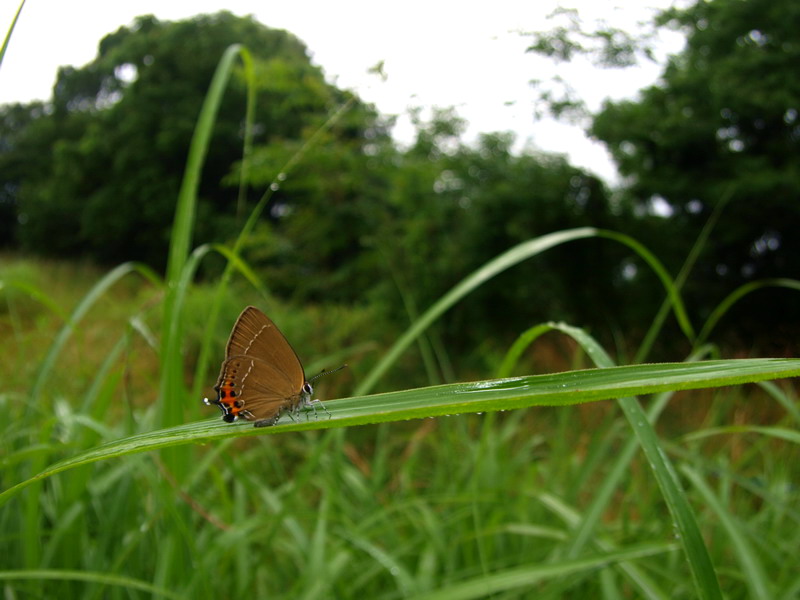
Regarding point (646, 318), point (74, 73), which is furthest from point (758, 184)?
point (74, 73)

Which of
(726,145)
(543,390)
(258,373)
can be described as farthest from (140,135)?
(543,390)

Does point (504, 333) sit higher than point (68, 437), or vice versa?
point (68, 437)

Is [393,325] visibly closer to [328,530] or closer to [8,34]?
[328,530]

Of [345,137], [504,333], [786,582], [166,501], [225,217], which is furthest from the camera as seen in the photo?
[225,217]

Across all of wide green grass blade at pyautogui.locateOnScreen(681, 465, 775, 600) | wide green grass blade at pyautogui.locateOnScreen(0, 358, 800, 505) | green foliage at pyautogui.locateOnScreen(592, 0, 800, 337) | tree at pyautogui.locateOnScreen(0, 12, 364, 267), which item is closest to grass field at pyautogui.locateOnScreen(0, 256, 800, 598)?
wide green grass blade at pyautogui.locateOnScreen(681, 465, 775, 600)

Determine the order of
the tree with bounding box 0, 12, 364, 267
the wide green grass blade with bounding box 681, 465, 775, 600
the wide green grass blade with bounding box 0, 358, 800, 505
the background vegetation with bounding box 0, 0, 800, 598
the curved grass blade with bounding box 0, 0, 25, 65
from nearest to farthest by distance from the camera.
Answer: the wide green grass blade with bounding box 0, 358, 800, 505 < the curved grass blade with bounding box 0, 0, 25, 65 < the wide green grass blade with bounding box 681, 465, 775, 600 < the background vegetation with bounding box 0, 0, 800, 598 < the tree with bounding box 0, 12, 364, 267

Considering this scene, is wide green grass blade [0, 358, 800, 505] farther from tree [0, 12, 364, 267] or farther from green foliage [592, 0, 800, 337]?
tree [0, 12, 364, 267]

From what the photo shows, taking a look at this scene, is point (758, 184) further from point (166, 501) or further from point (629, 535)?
point (166, 501)
